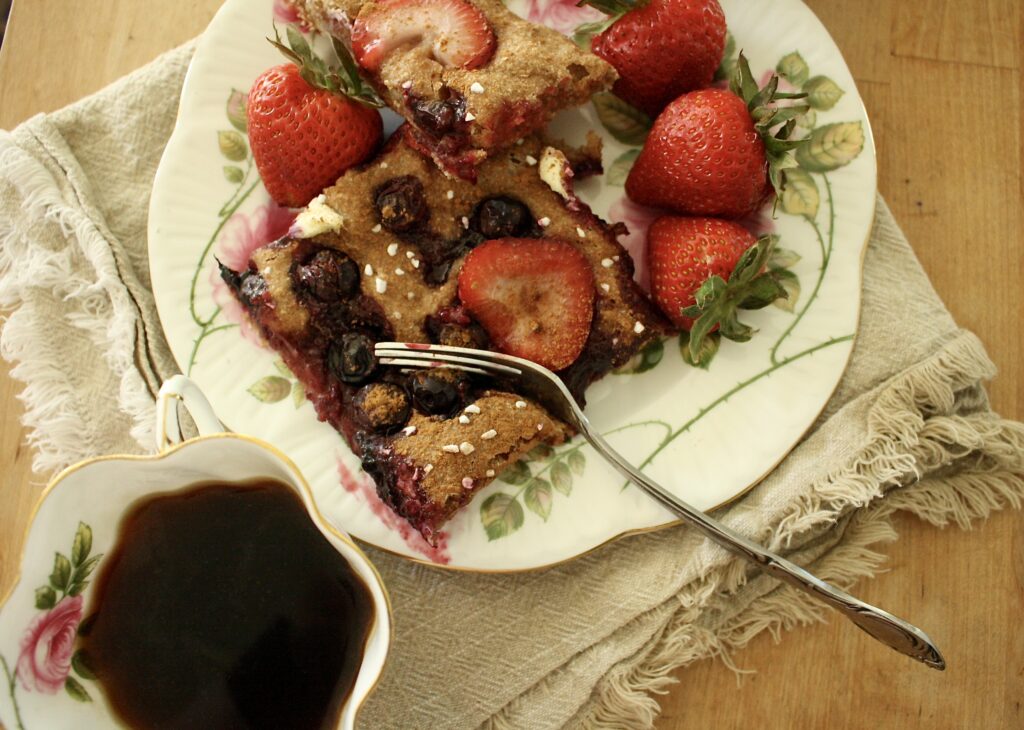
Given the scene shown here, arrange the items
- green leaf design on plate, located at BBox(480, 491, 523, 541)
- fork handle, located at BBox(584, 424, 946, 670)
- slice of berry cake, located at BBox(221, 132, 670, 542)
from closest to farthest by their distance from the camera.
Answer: fork handle, located at BBox(584, 424, 946, 670)
slice of berry cake, located at BBox(221, 132, 670, 542)
green leaf design on plate, located at BBox(480, 491, 523, 541)

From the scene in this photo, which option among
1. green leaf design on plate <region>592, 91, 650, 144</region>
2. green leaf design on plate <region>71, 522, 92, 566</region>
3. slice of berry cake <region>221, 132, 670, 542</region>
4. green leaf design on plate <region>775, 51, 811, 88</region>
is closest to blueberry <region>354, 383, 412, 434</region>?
slice of berry cake <region>221, 132, 670, 542</region>

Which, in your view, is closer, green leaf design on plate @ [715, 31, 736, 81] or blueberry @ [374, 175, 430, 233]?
blueberry @ [374, 175, 430, 233]

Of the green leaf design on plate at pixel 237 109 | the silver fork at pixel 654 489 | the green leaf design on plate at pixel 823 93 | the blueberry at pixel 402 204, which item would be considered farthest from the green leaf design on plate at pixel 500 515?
the green leaf design on plate at pixel 823 93

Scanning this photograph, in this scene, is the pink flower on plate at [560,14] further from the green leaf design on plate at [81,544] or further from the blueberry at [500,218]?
the green leaf design on plate at [81,544]

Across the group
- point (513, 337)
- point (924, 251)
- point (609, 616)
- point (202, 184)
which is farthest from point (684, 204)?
point (202, 184)

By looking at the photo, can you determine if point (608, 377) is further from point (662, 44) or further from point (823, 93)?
point (823, 93)

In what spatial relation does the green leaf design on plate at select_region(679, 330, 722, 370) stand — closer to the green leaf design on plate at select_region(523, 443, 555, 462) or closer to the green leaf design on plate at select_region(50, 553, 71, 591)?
the green leaf design on plate at select_region(523, 443, 555, 462)
